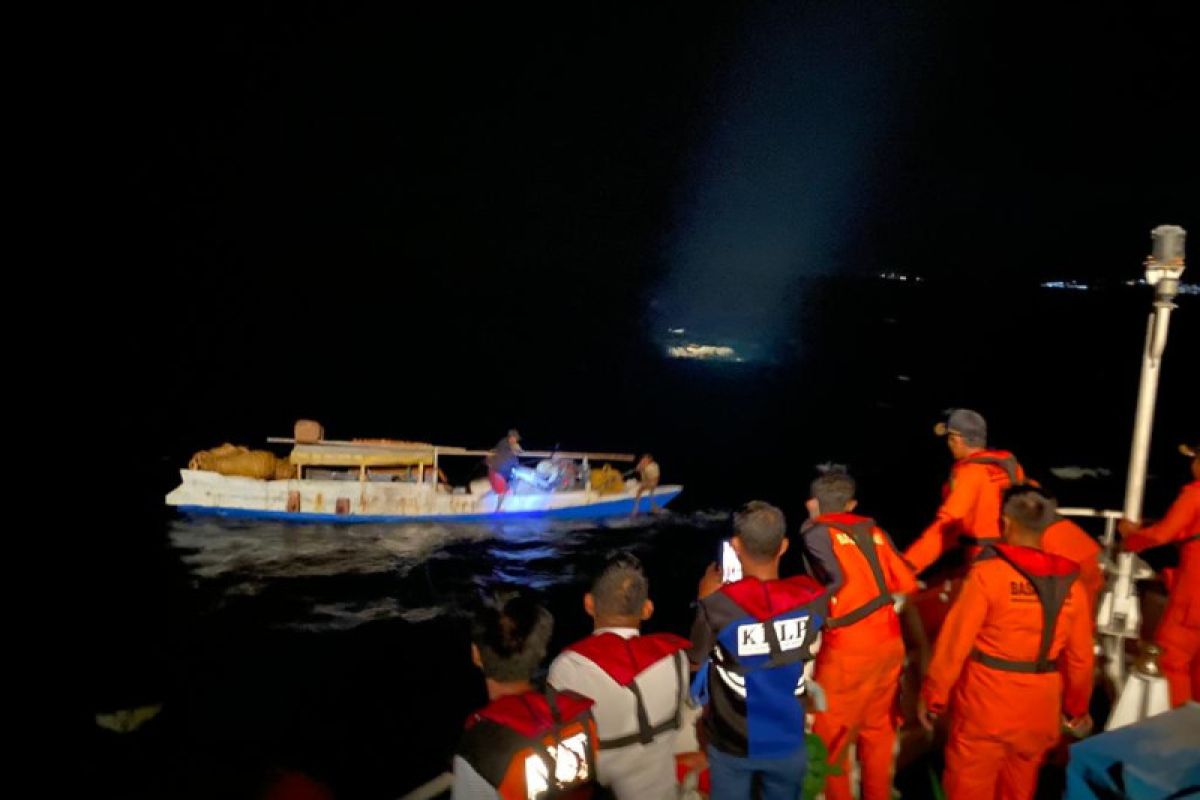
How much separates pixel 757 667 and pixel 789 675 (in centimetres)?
22

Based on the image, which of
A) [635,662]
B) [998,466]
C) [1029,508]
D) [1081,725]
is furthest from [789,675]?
[998,466]

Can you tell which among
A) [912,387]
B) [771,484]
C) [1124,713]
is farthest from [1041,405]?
[1124,713]

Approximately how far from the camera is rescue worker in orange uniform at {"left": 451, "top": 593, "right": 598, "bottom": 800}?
11.5 ft

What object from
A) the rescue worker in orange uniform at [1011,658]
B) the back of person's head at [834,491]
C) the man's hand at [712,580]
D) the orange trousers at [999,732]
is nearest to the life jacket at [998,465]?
the rescue worker in orange uniform at [1011,658]

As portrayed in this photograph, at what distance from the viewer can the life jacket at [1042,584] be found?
4855 mm

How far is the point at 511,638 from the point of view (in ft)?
12.6

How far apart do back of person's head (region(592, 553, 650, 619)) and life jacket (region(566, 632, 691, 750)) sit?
0.13 m

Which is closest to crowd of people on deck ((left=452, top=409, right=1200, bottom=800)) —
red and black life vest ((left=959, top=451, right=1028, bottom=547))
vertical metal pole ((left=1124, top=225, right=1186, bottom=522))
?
red and black life vest ((left=959, top=451, right=1028, bottom=547))

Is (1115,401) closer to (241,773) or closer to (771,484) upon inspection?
(771,484)

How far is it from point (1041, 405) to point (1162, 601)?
70757mm

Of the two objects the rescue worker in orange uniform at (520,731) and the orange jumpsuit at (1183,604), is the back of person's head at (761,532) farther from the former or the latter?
the orange jumpsuit at (1183,604)

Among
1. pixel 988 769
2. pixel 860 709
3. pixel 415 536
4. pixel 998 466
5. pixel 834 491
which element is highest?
pixel 998 466

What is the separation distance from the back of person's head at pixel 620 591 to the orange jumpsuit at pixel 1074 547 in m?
4.02

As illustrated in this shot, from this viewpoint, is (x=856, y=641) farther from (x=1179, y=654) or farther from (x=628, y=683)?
(x=1179, y=654)
